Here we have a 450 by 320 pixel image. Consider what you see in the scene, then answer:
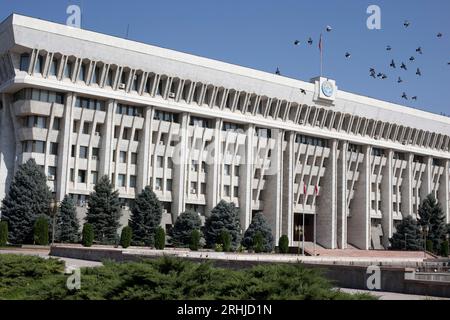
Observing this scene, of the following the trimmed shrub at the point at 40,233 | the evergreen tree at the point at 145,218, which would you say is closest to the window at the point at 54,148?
the evergreen tree at the point at 145,218

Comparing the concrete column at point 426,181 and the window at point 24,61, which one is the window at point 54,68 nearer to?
the window at point 24,61

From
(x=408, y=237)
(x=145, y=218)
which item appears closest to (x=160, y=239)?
(x=145, y=218)

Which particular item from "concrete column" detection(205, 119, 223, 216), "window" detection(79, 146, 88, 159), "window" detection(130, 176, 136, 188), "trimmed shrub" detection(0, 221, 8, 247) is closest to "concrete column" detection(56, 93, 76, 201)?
"window" detection(79, 146, 88, 159)

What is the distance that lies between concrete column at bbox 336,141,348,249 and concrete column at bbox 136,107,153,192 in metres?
26.3

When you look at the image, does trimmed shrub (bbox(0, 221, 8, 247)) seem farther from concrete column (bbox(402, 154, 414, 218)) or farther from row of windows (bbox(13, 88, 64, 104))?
concrete column (bbox(402, 154, 414, 218))

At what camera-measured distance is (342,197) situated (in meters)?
73.9

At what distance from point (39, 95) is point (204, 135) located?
1693cm

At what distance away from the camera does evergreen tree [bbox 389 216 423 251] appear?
7412 cm

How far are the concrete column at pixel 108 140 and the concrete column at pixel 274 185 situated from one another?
1912 centimetres

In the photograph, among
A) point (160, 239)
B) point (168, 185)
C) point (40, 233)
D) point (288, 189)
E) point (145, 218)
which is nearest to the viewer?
point (40, 233)

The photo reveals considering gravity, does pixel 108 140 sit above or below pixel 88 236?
above

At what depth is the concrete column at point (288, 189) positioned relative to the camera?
67000 millimetres

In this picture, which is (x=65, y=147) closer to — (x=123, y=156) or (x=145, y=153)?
(x=123, y=156)
